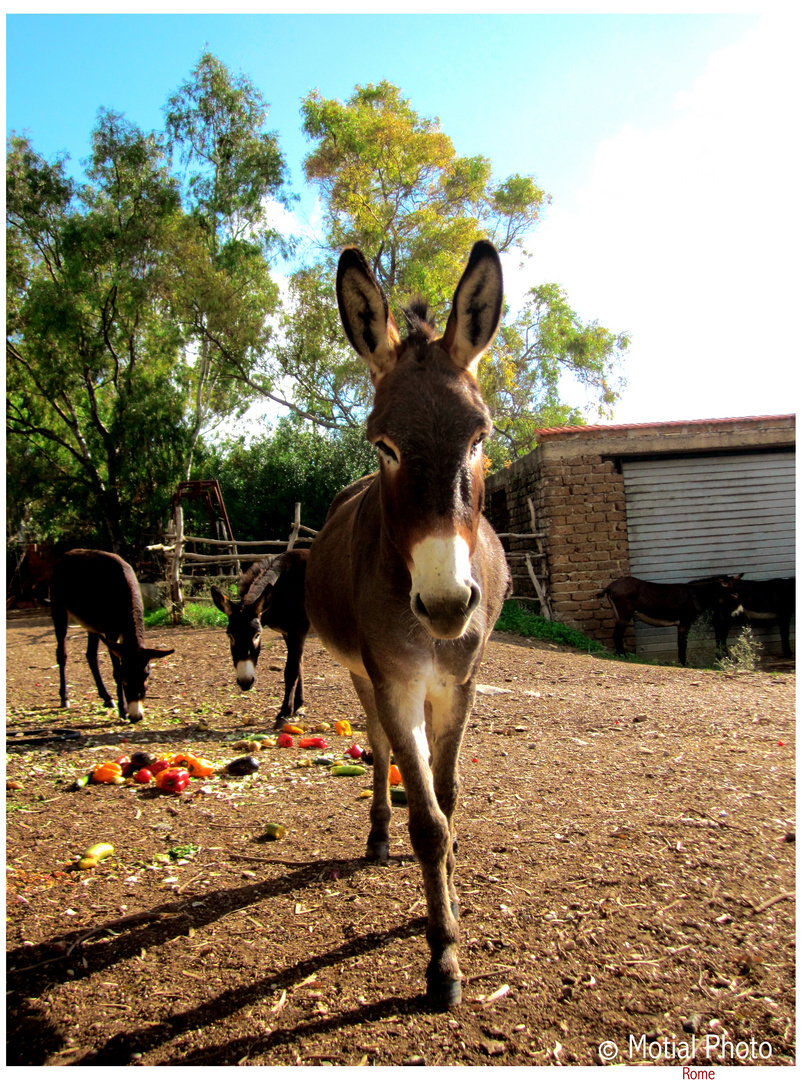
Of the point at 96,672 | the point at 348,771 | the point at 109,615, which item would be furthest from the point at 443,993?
the point at 96,672

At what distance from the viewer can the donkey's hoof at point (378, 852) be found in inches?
134

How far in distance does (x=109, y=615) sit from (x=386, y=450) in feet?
19.9

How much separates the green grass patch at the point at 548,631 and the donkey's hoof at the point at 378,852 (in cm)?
873

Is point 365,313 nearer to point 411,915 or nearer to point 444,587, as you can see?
point 444,587

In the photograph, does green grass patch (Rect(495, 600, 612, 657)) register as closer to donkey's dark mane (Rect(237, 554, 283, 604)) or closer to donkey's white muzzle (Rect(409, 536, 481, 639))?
donkey's dark mane (Rect(237, 554, 283, 604))

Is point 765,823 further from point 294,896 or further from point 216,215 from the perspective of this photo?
point 216,215

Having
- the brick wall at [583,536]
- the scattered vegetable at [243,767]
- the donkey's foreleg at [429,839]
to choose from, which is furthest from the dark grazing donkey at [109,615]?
the brick wall at [583,536]

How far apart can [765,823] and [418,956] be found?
219 cm

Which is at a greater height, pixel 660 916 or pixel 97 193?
pixel 97 193

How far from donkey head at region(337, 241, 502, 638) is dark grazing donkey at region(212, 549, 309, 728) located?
15.3 feet

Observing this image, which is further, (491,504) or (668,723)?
(491,504)

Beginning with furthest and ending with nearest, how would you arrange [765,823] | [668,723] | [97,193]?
[97,193] < [668,723] < [765,823]

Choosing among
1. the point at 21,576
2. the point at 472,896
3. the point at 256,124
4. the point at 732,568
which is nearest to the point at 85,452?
the point at 21,576

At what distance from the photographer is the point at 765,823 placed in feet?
11.7
